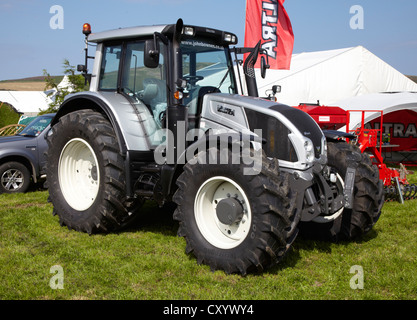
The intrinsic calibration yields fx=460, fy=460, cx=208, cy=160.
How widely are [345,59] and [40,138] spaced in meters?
12.8

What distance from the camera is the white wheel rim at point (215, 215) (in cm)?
455

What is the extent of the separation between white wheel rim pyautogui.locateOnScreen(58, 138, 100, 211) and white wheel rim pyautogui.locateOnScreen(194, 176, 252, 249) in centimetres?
191

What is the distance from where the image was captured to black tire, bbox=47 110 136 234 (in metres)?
5.47

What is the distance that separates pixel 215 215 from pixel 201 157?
2.08 ft

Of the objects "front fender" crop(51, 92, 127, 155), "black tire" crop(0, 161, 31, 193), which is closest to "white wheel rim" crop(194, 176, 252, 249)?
"front fender" crop(51, 92, 127, 155)

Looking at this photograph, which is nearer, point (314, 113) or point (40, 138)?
point (40, 138)

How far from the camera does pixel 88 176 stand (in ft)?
20.3

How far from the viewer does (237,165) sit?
437 centimetres

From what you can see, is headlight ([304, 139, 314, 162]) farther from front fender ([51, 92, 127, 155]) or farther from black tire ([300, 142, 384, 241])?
front fender ([51, 92, 127, 155])
